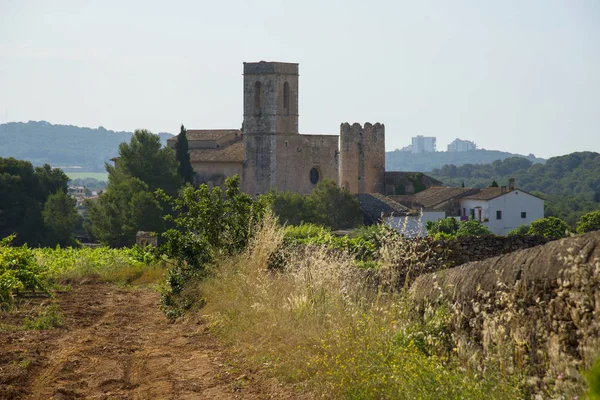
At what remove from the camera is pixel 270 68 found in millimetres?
74562

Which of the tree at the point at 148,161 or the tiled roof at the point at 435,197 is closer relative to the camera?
the tree at the point at 148,161

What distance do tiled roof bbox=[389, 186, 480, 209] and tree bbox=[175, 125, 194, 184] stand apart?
16.0 meters

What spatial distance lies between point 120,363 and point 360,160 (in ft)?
230

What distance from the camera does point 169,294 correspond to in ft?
39.9

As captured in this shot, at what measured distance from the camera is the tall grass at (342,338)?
5645 millimetres

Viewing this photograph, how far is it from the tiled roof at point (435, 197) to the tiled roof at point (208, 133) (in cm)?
1508

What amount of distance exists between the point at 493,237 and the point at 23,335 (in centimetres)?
799

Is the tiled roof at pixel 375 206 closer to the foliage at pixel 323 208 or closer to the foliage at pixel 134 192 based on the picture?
the foliage at pixel 323 208

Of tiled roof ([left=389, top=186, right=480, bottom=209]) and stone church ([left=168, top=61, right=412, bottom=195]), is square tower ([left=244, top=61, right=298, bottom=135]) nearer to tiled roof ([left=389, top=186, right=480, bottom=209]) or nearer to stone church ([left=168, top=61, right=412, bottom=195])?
stone church ([left=168, top=61, right=412, bottom=195])

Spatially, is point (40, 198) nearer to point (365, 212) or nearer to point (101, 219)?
point (101, 219)

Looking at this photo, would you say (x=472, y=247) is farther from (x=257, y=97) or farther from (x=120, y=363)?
(x=257, y=97)

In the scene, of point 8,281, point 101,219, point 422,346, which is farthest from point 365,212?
point 422,346

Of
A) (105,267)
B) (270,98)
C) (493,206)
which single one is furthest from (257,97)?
(105,267)

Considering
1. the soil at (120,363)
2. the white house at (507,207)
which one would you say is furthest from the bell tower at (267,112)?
the soil at (120,363)
